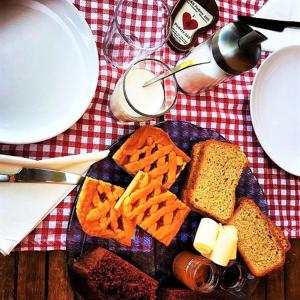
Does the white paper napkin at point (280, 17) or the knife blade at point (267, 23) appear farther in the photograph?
the white paper napkin at point (280, 17)

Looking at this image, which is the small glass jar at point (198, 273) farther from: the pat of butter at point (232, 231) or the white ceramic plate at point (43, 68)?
the white ceramic plate at point (43, 68)

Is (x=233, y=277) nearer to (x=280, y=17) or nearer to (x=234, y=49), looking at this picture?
(x=234, y=49)

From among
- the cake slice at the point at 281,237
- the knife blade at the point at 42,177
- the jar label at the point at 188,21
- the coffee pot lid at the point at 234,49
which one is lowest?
the cake slice at the point at 281,237

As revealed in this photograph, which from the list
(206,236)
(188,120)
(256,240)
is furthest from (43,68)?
(256,240)

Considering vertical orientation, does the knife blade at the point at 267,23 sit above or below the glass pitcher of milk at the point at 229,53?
above

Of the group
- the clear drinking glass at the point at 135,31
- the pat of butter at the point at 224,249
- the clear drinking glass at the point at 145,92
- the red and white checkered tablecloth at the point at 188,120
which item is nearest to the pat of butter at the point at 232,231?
the pat of butter at the point at 224,249

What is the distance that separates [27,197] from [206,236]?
35cm

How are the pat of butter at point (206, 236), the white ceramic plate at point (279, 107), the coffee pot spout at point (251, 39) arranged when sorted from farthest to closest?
the white ceramic plate at point (279, 107) → the pat of butter at point (206, 236) → the coffee pot spout at point (251, 39)

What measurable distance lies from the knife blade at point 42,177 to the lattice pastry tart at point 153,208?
0.32 ft

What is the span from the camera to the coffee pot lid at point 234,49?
3.27 ft

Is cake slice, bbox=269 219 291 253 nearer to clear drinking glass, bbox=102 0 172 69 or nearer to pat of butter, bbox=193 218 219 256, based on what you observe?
pat of butter, bbox=193 218 219 256

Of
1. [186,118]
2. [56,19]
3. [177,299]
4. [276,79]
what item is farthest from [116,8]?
[177,299]

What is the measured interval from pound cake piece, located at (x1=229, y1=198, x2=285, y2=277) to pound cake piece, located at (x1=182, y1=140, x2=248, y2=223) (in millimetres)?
30

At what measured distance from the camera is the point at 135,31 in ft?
3.67
